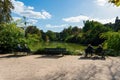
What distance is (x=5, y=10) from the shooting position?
125 ft

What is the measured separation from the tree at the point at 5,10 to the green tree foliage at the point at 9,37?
11070mm

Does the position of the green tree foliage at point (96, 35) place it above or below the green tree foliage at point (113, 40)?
above

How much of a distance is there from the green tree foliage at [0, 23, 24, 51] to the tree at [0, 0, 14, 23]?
36.3 feet

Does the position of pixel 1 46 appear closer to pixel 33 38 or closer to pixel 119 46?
pixel 33 38

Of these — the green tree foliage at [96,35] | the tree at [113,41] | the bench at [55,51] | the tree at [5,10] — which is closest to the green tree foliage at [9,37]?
→ the bench at [55,51]

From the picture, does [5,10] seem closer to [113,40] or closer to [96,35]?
[113,40]

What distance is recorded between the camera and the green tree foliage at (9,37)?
25.2 meters

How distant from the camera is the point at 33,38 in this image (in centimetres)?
2712

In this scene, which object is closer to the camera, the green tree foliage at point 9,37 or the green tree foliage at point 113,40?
the green tree foliage at point 113,40

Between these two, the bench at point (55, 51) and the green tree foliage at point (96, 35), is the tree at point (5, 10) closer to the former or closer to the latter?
the bench at point (55, 51)

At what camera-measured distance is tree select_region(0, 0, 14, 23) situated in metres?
37.0

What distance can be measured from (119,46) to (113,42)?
0.75 metres

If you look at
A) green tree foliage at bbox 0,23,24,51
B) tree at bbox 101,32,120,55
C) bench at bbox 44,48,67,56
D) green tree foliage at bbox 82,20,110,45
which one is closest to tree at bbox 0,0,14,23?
green tree foliage at bbox 0,23,24,51

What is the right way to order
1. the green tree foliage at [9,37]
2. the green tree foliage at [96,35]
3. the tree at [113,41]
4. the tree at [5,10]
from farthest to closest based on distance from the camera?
the green tree foliage at [96,35], the tree at [5,10], the green tree foliage at [9,37], the tree at [113,41]
